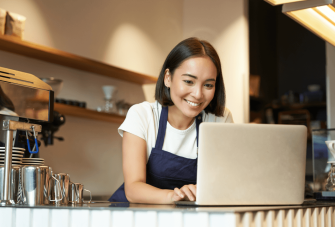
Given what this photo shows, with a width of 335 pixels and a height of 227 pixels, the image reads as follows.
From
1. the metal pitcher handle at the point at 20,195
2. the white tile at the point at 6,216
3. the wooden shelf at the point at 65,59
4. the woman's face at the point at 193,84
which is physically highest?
the wooden shelf at the point at 65,59

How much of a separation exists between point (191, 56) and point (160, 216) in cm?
86

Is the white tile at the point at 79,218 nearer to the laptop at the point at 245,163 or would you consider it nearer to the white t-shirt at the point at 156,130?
the laptop at the point at 245,163

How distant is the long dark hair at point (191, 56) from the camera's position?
163 centimetres

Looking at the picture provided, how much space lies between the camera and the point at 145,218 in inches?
35.8

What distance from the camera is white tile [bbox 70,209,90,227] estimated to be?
97cm

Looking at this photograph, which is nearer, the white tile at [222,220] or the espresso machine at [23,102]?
the white tile at [222,220]

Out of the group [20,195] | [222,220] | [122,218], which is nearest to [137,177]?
[20,195]

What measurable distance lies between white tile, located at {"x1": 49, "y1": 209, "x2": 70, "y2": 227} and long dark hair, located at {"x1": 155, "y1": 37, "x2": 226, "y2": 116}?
86 cm

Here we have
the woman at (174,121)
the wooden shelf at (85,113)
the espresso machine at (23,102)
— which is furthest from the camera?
the wooden shelf at (85,113)

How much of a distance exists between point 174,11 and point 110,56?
109cm

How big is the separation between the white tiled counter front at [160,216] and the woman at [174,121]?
0.44 m

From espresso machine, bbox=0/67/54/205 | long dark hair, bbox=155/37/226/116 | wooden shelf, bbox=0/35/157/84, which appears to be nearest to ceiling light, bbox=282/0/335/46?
long dark hair, bbox=155/37/226/116

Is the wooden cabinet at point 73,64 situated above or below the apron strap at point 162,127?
above

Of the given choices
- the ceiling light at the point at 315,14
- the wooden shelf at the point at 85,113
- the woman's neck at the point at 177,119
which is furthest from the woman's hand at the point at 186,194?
the wooden shelf at the point at 85,113
